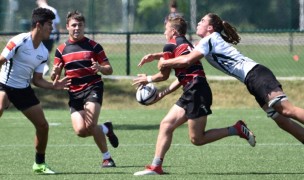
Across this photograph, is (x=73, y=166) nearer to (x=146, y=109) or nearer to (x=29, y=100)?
(x=29, y=100)

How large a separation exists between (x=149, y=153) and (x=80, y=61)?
1.91m

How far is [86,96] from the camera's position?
39.0ft

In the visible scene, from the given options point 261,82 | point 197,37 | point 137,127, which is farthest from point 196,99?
point 197,37

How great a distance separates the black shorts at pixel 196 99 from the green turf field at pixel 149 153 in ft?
2.16

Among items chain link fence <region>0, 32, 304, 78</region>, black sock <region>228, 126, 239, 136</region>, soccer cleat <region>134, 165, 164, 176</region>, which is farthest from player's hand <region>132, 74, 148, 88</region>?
chain link fence <region>0, 32, 304, 78</region>

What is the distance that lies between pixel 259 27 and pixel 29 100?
16.3 m

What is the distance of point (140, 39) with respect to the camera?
24.2m

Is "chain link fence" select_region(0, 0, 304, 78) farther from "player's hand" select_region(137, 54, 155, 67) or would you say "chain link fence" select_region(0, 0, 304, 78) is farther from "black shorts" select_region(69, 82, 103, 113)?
"player's hand" select_region(137, 54, 155, 67)

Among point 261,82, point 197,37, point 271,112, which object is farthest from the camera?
point 197,37

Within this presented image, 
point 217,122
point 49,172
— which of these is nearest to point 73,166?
point 49,172

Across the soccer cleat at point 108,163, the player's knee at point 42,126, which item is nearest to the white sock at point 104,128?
the soccer cleat at point 108,163

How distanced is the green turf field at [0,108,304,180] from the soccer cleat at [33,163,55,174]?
0.26 ft

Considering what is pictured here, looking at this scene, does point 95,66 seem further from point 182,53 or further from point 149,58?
point 182,53

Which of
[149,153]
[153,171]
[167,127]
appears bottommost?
[149,153]
